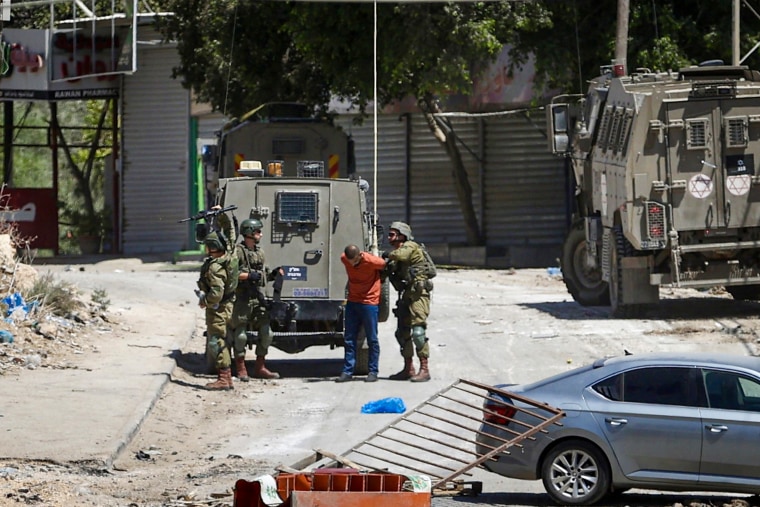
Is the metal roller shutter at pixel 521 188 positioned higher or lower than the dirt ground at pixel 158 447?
higher

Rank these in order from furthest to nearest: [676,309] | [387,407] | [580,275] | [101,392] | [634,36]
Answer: [634,36], [580,275], [676,309], [101,392], [387,407]

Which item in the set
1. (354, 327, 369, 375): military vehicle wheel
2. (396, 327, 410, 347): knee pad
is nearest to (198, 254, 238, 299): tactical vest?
(354, 327, 369, 375): military vehicle wheel

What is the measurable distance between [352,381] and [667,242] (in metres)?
5.42

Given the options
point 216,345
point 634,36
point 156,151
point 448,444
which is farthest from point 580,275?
point 156,151

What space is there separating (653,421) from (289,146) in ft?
53.5

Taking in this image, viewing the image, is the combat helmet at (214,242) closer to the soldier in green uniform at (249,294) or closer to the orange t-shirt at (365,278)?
the soldier in green uniform at (249,294)

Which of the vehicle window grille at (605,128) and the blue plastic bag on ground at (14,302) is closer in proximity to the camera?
the blue plastic bag on ground at (14,302)

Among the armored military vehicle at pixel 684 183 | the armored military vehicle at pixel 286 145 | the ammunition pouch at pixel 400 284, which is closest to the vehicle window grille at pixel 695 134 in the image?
the armored military vehicle at pixel 684 183

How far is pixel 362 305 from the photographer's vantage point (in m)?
15.5

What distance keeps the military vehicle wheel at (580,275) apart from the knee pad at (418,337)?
21.9 ft

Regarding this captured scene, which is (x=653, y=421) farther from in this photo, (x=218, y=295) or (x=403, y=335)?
(x=218, y=295)

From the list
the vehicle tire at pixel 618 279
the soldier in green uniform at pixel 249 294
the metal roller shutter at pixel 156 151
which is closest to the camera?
the soldier in green uniform at pixel 249 294

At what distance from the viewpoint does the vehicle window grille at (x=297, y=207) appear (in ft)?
53.1

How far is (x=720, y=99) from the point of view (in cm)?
1877
